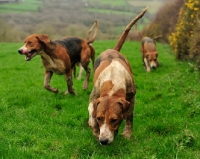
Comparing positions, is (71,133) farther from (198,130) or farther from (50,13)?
(50,13)

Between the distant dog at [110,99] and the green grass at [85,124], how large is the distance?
17.2 inches

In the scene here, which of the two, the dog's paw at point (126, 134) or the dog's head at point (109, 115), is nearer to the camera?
the dog's head at point (109, 115)

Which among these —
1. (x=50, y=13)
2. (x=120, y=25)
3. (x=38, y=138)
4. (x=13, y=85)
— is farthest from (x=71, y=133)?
(x=50, y=13)

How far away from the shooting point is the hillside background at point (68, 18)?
4991 cm

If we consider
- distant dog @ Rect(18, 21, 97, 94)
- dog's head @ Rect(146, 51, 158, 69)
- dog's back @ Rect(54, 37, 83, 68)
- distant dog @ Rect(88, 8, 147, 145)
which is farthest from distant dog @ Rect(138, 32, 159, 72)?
distant dog @ Rect(88, 8, 147, 145)

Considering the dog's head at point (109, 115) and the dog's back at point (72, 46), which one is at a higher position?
the dog's head at point (109, 115)

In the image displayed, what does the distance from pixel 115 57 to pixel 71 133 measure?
1727 millimetres

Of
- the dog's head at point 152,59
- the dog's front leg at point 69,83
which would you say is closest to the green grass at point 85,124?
the dog's front leg at point 69,83

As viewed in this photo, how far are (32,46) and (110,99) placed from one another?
412 centimetres

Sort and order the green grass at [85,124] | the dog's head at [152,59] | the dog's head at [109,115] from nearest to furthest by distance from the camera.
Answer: the dog's head at [109,115], the green grass at [85,124], the dog's head at [152,59]

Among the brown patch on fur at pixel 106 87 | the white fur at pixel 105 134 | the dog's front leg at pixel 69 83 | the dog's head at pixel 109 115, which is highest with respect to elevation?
the brown patch on fur at pixel 106 87

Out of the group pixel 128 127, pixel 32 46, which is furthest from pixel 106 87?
pixel 32 46

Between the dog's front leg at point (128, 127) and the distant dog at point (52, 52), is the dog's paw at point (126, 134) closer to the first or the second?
the dog's front leg at point (128, 127)

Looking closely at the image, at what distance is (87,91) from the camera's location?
991cm
